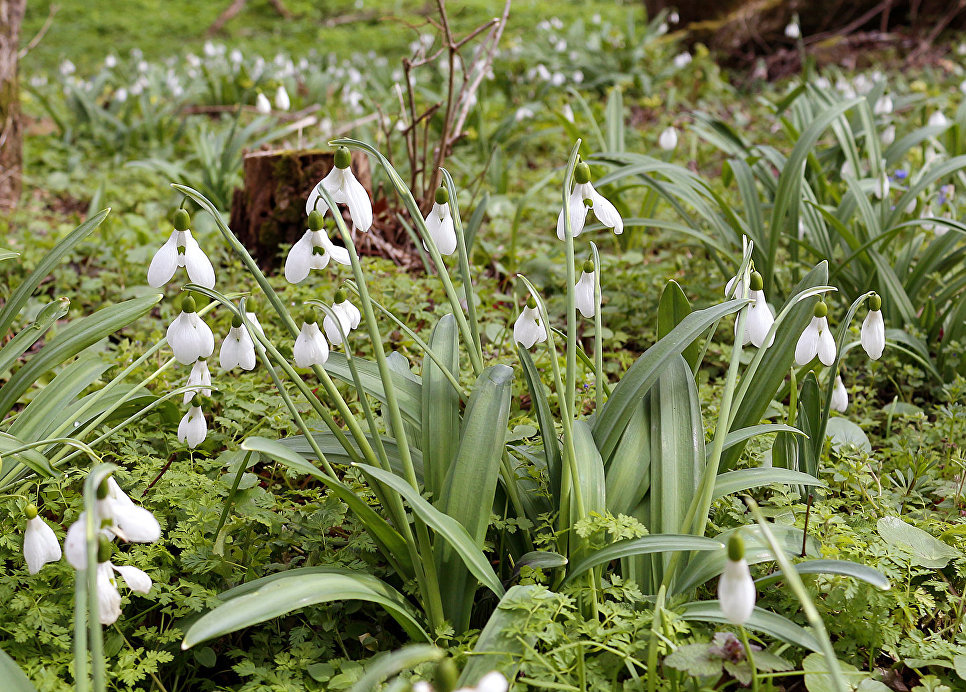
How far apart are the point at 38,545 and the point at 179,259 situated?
56cm

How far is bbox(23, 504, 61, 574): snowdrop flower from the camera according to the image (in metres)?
1.39

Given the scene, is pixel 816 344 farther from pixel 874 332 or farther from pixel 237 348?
pixel 237 348

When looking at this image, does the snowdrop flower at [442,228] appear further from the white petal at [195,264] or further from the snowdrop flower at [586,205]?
the white petal at [195,264]

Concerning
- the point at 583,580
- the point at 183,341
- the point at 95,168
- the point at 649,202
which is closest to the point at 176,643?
the point at 183,341

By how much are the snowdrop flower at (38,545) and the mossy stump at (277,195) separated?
2.65 metres

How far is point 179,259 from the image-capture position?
4.77 ft

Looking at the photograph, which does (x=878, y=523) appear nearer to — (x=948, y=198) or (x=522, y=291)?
(x=522, y=291)

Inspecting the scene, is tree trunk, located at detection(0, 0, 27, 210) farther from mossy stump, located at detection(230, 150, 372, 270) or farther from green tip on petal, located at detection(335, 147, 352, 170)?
green tip on petal, located at detection(335, 147, 352, 170)

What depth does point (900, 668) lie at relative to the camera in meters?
1.66

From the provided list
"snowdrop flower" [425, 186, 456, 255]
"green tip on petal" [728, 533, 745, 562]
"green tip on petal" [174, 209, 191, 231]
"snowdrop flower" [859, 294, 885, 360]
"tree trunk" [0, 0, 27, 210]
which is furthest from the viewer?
"tree trunk" [0, 0, 27, 210]

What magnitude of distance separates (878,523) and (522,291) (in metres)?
2.00

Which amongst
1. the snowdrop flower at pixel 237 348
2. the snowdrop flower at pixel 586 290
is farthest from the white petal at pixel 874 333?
the snowdrop flower at pixel 237 348

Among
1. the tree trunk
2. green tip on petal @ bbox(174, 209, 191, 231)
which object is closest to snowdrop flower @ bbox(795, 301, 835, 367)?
green tip on petal @ bbox(174, 209, 191, 231)

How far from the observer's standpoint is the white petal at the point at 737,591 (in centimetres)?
104
